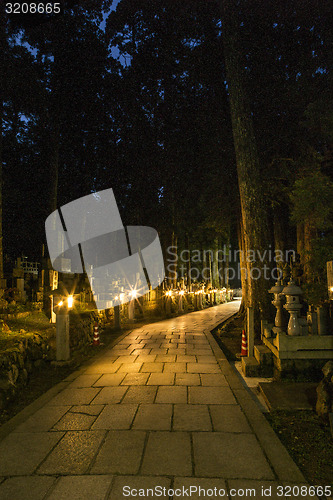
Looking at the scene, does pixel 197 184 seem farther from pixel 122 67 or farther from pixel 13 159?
pixel 13 159

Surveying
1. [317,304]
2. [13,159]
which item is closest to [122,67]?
[13,159]

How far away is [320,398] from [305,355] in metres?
1.55

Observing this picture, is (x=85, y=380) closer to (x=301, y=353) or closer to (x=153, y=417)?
(x=153, y=417)

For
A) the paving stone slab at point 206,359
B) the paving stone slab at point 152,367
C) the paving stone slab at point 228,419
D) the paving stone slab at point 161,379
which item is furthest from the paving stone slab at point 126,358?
the paving stone slab at point 228,419

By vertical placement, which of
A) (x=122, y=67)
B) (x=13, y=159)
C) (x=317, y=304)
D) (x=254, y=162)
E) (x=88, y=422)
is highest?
(x=122, y=67)

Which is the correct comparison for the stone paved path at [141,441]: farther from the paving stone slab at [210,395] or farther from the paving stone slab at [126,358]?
the paving stone slab at [126,358]

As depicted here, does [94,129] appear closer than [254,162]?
No

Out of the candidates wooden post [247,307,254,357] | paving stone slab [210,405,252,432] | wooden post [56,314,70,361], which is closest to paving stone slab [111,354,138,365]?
wooden post [56,314,70,361]

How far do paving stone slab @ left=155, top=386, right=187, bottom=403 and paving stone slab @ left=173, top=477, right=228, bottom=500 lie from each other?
6.72ft

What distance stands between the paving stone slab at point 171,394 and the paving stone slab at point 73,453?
4.46 ft

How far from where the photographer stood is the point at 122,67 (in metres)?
18.6

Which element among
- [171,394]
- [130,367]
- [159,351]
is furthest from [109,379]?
[159,351]

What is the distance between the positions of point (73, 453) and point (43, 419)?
3.97 ft

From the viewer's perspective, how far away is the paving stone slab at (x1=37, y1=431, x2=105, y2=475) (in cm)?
300
